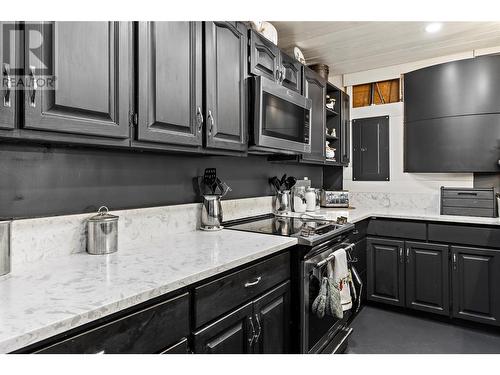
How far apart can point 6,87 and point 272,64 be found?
1566mm

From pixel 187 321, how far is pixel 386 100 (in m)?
3.22

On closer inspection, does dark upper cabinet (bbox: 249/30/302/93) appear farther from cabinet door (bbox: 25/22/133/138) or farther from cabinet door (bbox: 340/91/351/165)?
cabinet door (bbox: 340/91/351/165)

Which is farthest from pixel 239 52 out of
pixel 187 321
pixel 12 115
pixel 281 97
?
pixel 187 321

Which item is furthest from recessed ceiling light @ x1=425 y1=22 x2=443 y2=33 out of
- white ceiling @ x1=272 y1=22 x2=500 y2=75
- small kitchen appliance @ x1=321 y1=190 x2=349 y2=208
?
small kitchen appliance @ x1=321 y1=190 x2=349 y2=208

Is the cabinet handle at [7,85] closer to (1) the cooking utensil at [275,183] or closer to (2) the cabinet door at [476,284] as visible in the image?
(1) the cooking utensil at [275,183]

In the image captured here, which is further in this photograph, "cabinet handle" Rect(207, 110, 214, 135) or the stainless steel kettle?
the stainless steel kettle

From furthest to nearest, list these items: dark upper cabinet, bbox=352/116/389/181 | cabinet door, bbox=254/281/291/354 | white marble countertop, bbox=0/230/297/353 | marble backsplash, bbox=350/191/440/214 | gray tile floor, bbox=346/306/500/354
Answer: dark upper cabinet, bbox=352/116/389/181 → marble backsplash, bbox=350/191/440/214 → gray tile floor, bbox=346/306/500/354 → cabinet door, bbox=254/281/291/354 → white marble countertop, bbox=0/230/297/353

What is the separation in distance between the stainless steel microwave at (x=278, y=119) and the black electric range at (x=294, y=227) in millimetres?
509

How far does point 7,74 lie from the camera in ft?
2.88

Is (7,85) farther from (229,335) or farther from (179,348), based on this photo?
(229,335)

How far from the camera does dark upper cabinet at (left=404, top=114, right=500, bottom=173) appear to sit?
268cm

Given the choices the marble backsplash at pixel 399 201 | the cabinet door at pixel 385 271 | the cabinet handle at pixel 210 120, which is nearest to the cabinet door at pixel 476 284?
the cabinet door at pixel 385 271

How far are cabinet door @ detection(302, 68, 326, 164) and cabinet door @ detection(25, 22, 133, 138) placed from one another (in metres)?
1.69

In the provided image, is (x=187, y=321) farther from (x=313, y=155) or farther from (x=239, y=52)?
(x=313, y=155)
